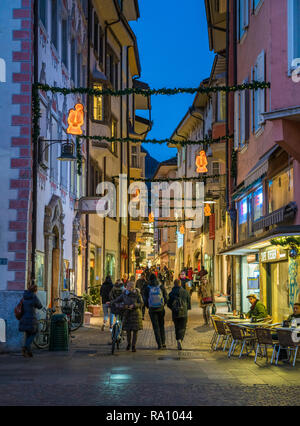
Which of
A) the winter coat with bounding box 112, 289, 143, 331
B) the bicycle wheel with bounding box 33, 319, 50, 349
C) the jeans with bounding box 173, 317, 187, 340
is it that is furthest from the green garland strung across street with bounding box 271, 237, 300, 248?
the bicycle wheel with bounding box 33, 319, 50, 349

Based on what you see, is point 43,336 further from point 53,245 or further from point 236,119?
point 236,119

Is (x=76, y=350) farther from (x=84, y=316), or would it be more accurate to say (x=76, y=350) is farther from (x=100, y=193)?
(x=100, y=193)

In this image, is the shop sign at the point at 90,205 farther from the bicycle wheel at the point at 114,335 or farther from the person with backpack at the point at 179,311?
the bicycle wheel at the point at 114,335

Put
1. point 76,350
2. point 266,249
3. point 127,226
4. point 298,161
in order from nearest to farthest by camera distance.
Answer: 1. point 298,161
2. point 76,350
3. point 266,249
4. point 127,226

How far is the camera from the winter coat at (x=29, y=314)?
17.8m

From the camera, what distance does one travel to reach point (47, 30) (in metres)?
23.1

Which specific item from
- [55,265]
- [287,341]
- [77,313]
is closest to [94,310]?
[55,265]

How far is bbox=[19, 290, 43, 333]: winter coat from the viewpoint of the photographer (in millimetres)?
17781

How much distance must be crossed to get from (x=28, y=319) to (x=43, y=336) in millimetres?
2661

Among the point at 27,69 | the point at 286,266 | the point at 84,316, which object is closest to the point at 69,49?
the point at 27,69

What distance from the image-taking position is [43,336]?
2036 centimetres

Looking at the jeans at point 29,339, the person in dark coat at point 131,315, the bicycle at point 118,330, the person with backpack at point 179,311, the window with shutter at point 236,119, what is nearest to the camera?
the jeans at point 29,339

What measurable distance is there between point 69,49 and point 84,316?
9.91m

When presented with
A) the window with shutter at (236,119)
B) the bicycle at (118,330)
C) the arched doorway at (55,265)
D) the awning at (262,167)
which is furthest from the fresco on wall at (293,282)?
the window with shutter at (236,119)
